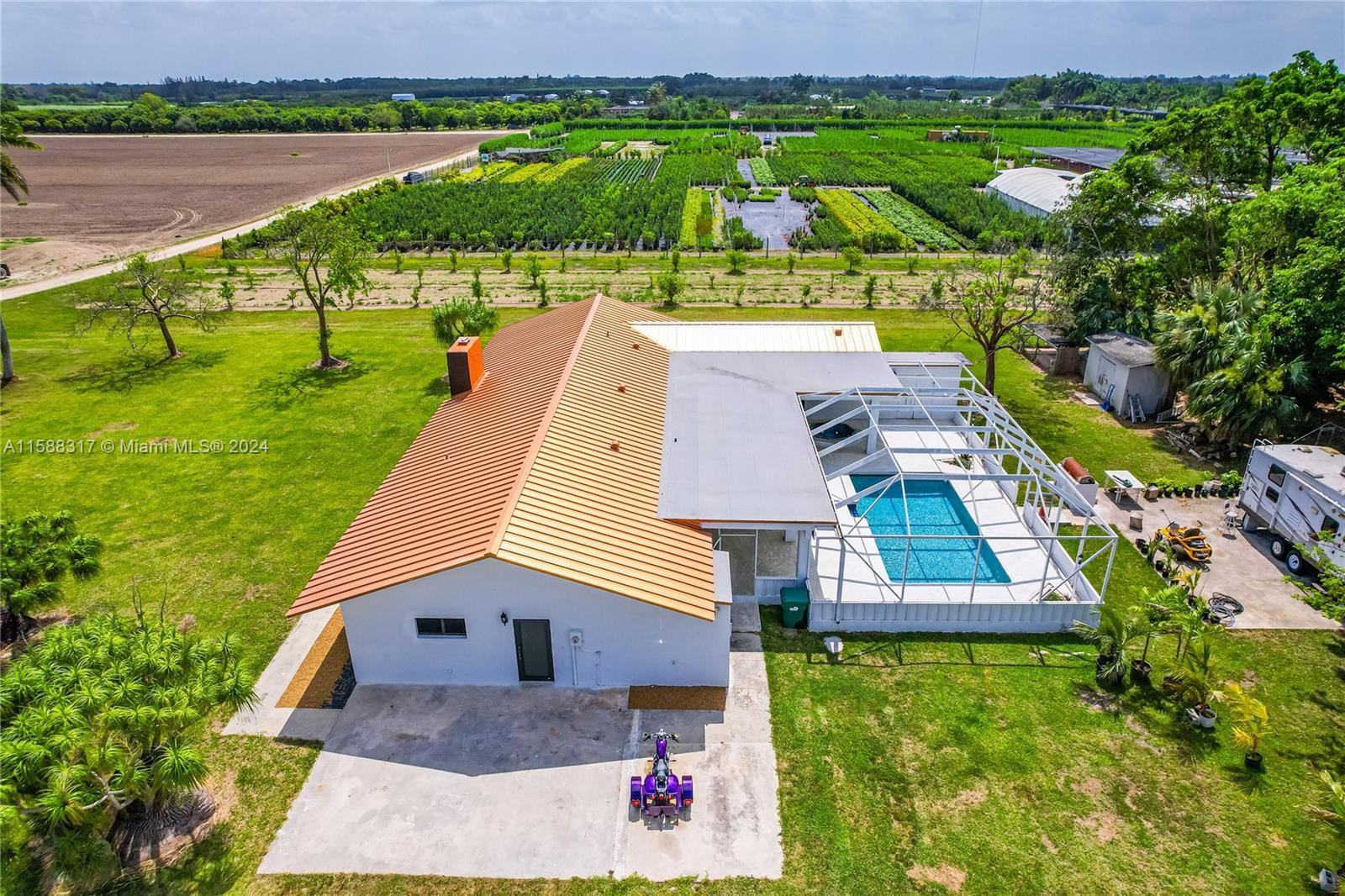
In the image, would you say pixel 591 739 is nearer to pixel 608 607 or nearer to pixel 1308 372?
pixel 608 607

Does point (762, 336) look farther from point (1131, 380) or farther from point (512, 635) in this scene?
point (512, 635)


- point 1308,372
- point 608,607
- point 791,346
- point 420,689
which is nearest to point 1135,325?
point 1308,372

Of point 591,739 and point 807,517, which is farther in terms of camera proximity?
point 807,517

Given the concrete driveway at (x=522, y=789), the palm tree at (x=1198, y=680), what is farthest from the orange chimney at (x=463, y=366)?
the palm tree at (x=1198, y=680)

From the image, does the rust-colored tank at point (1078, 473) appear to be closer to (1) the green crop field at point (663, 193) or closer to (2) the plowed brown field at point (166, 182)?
(1) the green crop field at point (663, 193)

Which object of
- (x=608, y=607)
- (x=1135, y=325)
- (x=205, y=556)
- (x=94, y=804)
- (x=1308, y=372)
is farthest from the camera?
(x=1135, y=325)

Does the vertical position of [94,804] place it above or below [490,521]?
below

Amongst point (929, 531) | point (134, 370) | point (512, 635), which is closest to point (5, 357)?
point (134, 370)
